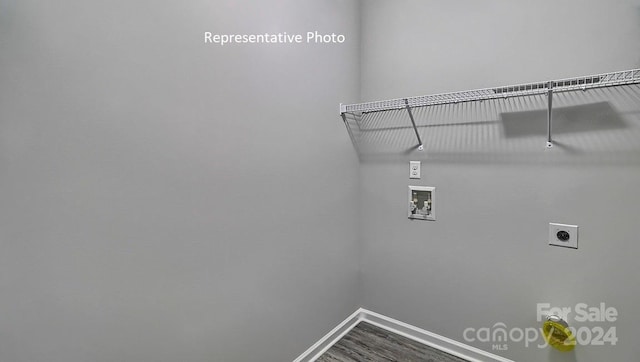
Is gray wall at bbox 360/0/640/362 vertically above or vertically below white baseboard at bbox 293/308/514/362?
above

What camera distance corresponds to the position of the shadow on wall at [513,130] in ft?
3.98

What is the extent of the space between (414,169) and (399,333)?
3.48 feet

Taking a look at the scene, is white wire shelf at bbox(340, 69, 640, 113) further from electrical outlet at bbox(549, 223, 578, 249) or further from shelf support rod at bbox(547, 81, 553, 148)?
electrical outlet at bbox(549, 223, 578, 249)

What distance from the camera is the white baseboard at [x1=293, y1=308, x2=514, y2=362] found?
1.60 metres

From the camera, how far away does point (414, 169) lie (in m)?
1.74

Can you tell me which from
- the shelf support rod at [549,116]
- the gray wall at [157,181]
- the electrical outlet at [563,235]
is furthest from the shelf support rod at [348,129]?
the electrical outlet at [563,235]

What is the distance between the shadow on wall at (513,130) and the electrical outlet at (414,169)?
4 cm

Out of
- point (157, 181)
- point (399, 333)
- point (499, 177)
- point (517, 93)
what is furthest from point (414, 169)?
point (157, 181)

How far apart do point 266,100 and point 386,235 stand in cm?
114

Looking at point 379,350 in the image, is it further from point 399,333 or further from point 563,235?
point 563,235

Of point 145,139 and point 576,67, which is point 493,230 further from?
point 145,139

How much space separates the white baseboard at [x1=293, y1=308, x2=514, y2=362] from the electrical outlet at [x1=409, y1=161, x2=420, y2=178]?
954 millimetres

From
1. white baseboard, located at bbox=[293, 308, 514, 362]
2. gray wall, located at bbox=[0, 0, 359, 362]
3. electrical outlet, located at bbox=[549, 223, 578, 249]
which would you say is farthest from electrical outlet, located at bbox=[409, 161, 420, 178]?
white baseboard, located at bbox=[293, 308, 514, 362]

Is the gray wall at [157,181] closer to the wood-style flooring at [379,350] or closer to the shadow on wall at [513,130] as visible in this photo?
the wood-style flooring at [379,350]
